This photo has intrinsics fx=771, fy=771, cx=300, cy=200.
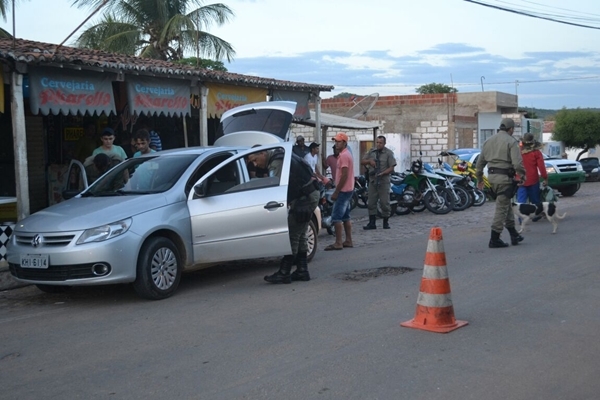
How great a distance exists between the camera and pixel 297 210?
945 centimetres

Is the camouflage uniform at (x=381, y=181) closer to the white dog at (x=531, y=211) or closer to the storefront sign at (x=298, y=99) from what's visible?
the white dog at (x=531, y=211)

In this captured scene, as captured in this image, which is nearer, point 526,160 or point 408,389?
point 408,389

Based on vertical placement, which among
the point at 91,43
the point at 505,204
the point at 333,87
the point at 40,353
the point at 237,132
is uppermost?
the point at 91,43

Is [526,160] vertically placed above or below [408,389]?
above

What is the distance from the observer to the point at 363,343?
21.1 feet

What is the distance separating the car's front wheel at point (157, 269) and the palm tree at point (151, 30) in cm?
1976

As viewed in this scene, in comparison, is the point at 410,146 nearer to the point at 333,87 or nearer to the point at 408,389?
the point at 333,87

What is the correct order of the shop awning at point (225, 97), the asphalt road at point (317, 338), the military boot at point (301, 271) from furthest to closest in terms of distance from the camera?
the shop awning at point (225, 97) → the military boot at point (301, 271) → the asphalt road at point (317, 338)

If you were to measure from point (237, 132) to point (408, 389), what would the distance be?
7.93 meters

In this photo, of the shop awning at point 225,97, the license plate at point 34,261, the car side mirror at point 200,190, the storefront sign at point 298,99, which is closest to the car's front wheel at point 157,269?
the car side mirror at point 200,190

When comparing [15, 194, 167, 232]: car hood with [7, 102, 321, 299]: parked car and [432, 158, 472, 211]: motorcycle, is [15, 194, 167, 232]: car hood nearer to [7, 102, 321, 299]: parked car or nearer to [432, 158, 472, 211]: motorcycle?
[7, 102, 321, 299]: parked car

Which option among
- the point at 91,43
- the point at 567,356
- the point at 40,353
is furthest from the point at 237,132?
the point at 91,43

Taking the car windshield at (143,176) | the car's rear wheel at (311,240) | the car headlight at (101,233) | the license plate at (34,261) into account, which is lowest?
the car's rear wheel at (311,240)

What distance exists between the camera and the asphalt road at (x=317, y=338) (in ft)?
17.7
